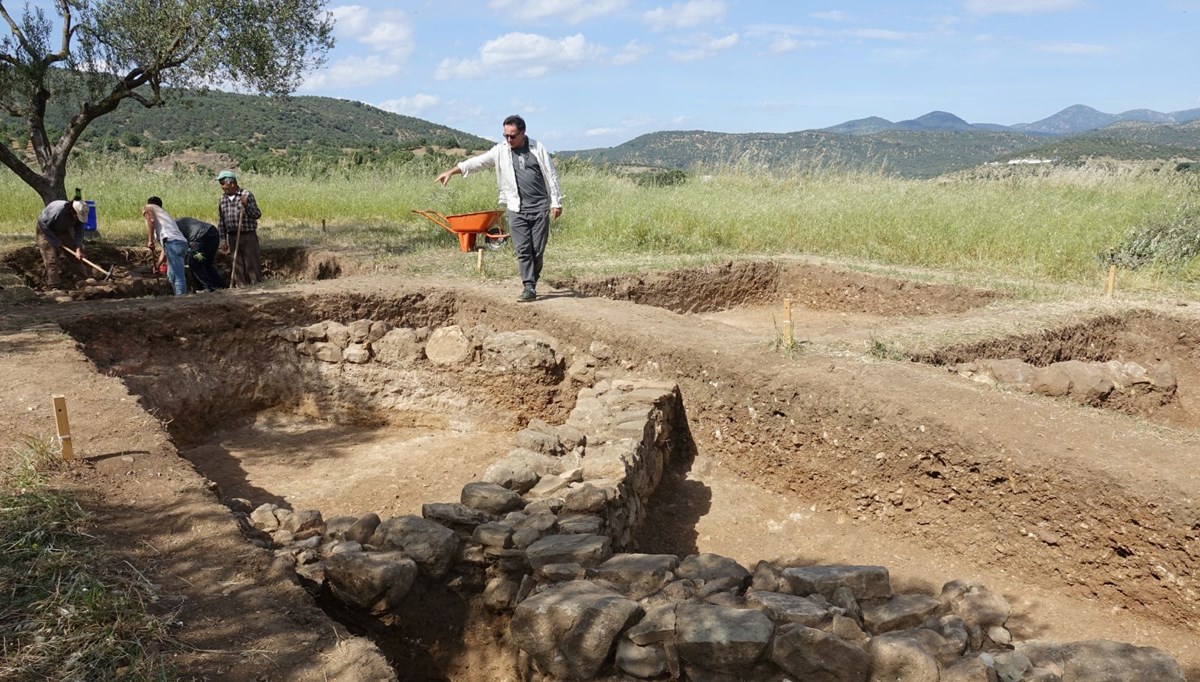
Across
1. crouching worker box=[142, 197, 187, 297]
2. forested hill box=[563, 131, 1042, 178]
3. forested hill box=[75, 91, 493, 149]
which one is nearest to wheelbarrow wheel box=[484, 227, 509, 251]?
crouching worker box=[142, 197, 187, 297]

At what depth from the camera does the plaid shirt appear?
9.40 m

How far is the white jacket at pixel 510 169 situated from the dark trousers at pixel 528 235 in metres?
0.11

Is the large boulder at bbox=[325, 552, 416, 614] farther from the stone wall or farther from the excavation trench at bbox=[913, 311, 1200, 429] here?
the excavation trench at bbox=[913, 311, 1200, 429]

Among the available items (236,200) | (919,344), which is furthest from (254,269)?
(919,344)

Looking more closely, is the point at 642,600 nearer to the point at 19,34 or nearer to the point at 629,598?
the point at 629,598

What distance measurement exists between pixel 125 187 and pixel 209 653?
15.3 m

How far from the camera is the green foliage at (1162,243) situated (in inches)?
374

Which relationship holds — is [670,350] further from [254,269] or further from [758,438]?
[254,269]

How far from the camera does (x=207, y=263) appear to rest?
31.0ft

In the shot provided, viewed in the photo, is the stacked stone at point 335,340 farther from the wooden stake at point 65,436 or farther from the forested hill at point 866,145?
the forested hill at point 866,145

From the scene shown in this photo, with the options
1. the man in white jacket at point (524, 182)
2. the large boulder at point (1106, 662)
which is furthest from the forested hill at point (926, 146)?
the large boulder at point (1106, 662)

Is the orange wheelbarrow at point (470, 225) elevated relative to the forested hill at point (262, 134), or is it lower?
lower

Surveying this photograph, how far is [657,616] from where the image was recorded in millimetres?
3131

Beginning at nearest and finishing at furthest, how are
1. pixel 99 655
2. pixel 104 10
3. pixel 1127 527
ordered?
1. pixel 99 655
2. pixel 1127 527
3. pixel 104 10
